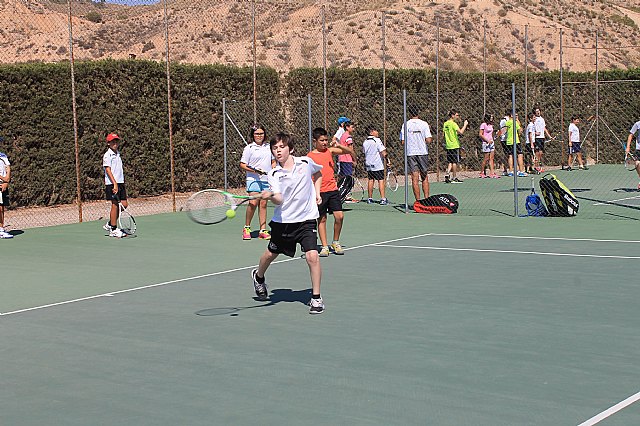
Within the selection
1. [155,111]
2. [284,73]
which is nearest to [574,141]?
[284,73]

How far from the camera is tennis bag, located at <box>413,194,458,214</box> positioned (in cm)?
1873

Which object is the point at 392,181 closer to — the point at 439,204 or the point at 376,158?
the point at 376,158

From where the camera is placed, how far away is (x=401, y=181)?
26844 mm

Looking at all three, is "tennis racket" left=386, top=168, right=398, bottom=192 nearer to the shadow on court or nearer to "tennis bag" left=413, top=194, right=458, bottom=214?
"tennis bag" left=413, top=194, right=458, bottom=214

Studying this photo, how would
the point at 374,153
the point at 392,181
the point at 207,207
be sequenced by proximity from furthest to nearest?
the point at 392,181 → the point at 374,153 → the point at 207,207

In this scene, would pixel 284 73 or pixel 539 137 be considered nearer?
pixel 539 137

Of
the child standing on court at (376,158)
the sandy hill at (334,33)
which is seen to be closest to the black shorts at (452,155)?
the child standing on court at (376,158)

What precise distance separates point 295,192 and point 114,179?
6.68m

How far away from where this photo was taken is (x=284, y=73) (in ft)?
102

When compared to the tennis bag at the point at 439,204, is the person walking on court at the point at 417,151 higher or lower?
higher

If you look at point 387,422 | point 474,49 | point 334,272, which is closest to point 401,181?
point 334,272

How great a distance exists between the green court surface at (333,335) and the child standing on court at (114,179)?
114 centimetres

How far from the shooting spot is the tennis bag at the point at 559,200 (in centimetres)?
1755

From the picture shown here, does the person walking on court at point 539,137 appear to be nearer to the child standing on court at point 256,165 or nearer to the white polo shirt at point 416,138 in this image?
the white polo shirt at point 416,138
